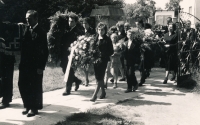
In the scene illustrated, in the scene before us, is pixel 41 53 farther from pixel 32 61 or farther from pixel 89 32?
pixel 89 32

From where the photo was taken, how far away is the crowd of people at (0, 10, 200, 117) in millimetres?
6125

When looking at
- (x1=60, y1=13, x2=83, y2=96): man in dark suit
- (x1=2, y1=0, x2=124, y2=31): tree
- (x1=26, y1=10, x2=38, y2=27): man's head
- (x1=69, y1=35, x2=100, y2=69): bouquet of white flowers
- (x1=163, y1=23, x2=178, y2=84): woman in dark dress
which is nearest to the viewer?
(x1=26, y1=10, x2=38, y2=27): man's head

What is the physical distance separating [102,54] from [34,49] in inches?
80.2

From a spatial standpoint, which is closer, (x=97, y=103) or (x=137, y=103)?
(x=97, y=103)

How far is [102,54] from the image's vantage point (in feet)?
24.9

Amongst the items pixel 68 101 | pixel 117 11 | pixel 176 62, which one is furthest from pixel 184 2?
pixel 68 101

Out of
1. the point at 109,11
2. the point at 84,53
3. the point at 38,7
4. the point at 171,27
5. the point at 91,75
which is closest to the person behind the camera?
the point at 84,53

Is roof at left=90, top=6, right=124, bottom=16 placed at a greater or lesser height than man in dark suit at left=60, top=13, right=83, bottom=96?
greater

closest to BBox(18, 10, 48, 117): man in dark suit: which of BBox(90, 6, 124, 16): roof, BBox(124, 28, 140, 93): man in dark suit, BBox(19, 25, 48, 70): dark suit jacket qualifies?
BBox(19, 25, 48, 70): dark suit jacket

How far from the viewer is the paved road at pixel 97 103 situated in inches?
240

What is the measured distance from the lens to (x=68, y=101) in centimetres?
767

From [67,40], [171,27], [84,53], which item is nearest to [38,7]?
[171,27]

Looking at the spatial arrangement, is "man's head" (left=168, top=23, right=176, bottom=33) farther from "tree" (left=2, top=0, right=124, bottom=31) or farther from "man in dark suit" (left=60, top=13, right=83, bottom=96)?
"tree" (left=2, top=0, right=124, bottom=31)

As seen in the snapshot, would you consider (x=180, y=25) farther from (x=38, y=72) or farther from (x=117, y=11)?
(x=38, y=72)
